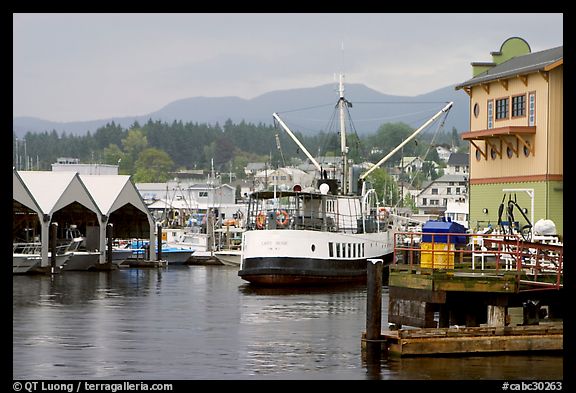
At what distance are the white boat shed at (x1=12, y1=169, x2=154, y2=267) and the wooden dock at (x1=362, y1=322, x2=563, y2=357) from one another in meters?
46.1

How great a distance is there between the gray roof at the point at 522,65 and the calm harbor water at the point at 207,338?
519 inches

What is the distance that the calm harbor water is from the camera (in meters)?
32.1

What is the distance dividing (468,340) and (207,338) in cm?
1100

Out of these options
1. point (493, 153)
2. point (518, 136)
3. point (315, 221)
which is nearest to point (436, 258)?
point (518, 136)

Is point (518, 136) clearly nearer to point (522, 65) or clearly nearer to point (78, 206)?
point (522, 65)

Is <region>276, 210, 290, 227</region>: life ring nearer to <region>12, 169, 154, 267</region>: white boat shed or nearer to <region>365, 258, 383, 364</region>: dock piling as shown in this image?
<region>12, 169, 154, 267</region>: white boat shed

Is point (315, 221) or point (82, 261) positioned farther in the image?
point (82, 261)

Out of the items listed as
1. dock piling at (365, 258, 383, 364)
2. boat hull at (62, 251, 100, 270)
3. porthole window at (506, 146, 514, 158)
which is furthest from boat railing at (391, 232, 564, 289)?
boat hull at (62, 251, 100, 270)

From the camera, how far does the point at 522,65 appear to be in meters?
64.4

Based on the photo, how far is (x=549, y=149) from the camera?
59719 millimetres

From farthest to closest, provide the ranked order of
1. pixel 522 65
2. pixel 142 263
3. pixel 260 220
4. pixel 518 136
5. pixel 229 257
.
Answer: pixel 229 257 → pixel 142 263 → pixel 260 220 → pixel 522 65 → pixel 518 136
